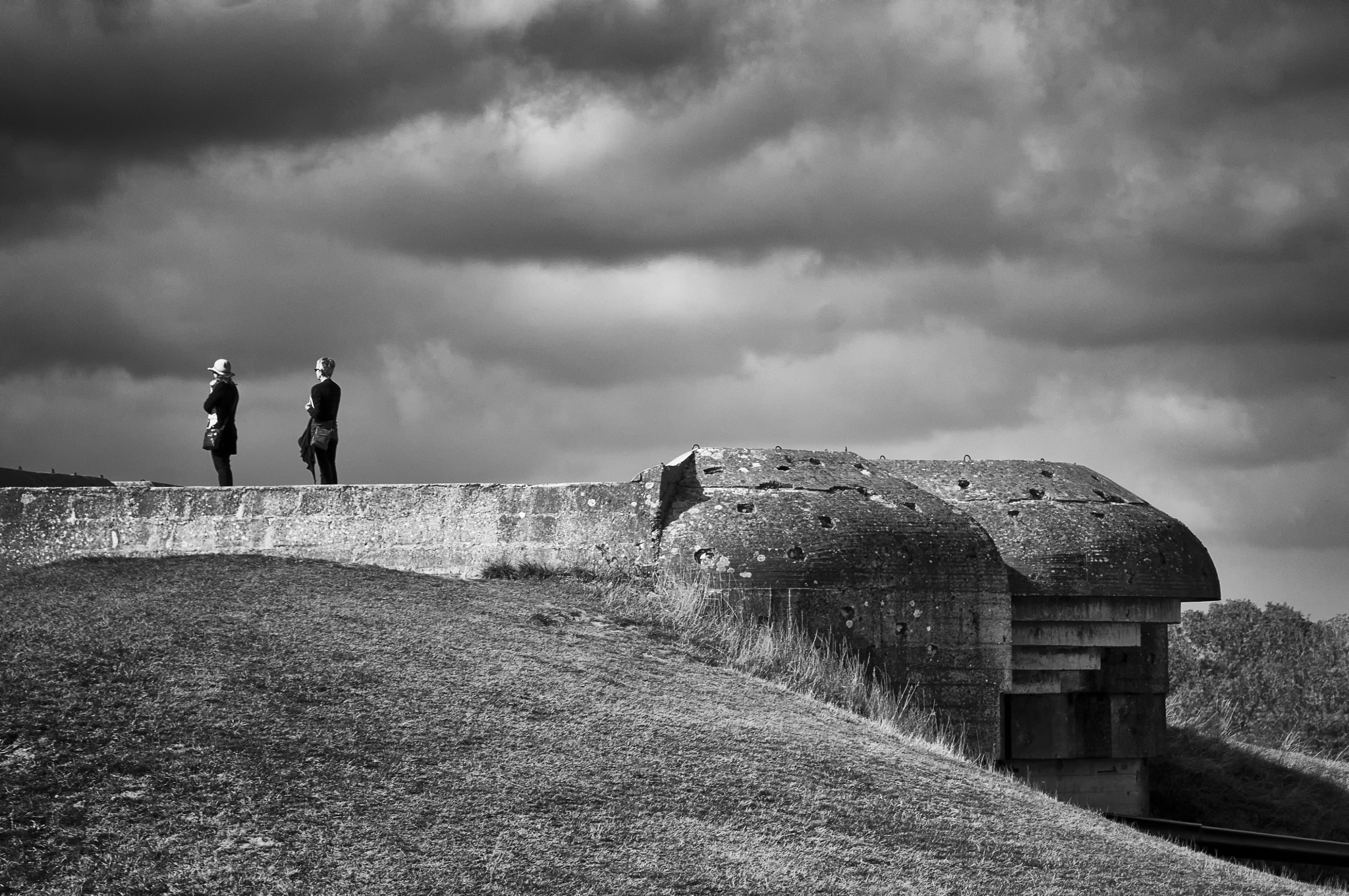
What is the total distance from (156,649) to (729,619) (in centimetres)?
→ 452

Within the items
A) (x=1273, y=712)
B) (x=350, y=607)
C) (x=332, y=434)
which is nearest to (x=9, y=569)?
(x=332, y=434)

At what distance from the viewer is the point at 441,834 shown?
19.5ft

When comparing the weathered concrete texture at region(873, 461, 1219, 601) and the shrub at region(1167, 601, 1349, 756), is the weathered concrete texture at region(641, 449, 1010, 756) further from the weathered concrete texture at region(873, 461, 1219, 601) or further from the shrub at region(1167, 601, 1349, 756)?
the shrub at region(1167, 601, 1349, 756)

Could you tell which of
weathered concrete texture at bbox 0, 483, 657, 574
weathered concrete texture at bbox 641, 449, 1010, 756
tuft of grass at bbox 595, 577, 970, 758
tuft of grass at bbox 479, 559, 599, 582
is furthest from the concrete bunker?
tuft of grass at bbox 479, 559, 599, 582

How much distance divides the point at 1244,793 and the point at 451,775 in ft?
38.9

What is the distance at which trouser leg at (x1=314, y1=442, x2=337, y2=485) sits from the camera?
512 inches

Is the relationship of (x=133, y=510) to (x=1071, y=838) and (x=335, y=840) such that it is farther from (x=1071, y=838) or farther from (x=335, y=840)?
(x=1071, y=838)

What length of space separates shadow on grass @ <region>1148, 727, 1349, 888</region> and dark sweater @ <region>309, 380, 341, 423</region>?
8.96 metres

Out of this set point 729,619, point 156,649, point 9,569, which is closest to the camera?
point 156,649

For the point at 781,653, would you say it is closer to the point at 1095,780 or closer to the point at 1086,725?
the point at 1086,725

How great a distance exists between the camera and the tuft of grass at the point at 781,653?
1030 centimetres

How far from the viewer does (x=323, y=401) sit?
42.7ft

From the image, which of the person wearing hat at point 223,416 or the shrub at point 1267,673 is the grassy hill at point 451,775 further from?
the shrub at point 1267,673

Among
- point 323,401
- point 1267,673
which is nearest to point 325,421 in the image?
point 323,401
